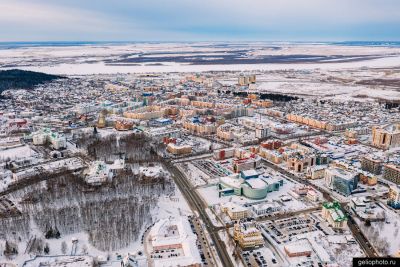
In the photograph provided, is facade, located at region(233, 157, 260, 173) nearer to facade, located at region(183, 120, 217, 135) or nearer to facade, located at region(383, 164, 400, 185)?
facade, located at region(383, 164, 400, 185)

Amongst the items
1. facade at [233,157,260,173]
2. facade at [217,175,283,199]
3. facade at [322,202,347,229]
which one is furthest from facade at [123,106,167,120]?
facade at [322,202,347,229]

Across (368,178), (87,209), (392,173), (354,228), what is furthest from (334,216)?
(87,209)

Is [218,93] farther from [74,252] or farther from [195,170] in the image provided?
[74,252]

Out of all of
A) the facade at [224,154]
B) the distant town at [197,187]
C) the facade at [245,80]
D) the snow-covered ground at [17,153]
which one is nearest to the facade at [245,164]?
the distant town at [197,187]

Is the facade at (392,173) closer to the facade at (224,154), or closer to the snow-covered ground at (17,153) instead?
the facade at (224,154)

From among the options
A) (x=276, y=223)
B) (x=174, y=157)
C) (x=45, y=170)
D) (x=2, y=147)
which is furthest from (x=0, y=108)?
(x=276, y=223)
